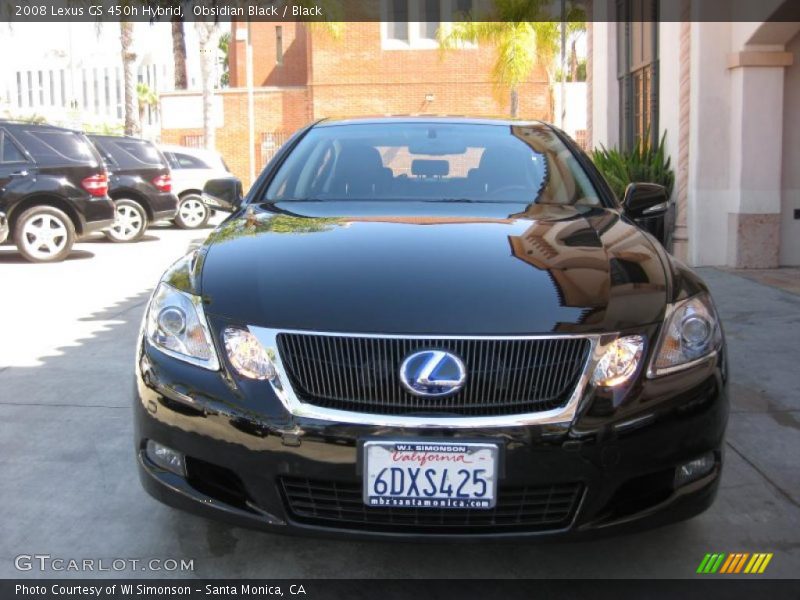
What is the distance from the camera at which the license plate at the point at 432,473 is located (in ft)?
8.44

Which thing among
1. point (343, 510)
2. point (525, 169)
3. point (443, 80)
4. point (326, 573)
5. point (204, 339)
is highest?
point (443, 80)

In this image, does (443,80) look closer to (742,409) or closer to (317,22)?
(317,22)

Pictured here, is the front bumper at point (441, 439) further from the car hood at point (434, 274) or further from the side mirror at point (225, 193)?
the side mirror at point (225, 193)

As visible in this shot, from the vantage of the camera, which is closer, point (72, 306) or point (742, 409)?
point (742, 409)

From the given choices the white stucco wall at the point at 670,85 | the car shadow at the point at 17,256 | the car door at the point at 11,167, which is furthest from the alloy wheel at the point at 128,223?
the white stucco wall at the point at 670,85

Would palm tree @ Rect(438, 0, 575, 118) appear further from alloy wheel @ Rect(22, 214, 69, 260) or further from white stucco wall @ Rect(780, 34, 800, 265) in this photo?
alloy wheel @ Rect(22, 214, 69, 260)

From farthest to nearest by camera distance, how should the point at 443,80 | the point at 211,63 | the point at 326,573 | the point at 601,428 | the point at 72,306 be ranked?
the point at 443,80, the point at 211,63, the point at 72,306, the point at 326,573, the point at 601,428

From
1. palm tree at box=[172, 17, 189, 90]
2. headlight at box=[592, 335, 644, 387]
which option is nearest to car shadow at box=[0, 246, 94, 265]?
headlight at box=[592, 335, 644, 387]

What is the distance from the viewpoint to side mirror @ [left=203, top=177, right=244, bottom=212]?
4.56m

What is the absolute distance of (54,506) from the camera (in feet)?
11.8

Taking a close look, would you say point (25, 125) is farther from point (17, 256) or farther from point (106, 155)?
point (106, 155)

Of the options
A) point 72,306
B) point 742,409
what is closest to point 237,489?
point 742,409

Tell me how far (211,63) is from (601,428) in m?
30.7

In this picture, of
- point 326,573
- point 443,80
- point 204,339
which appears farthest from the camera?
point 443,80
